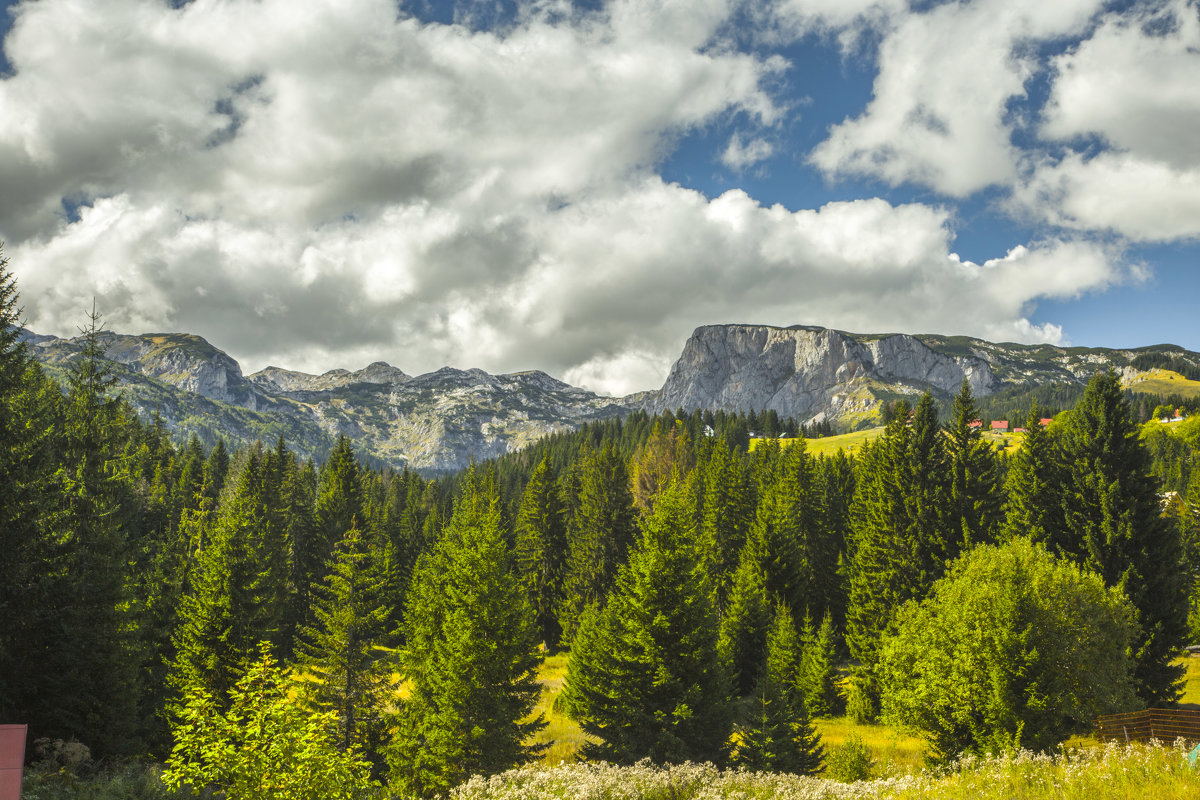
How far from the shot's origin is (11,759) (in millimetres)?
9930

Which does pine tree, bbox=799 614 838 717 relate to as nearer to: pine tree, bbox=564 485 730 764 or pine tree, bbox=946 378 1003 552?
pine tree, bbox=946 378 1003 552

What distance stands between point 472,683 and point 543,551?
145 ft

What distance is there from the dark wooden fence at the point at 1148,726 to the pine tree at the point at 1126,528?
9976 mm

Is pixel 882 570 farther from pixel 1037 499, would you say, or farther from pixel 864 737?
pixel 864 737

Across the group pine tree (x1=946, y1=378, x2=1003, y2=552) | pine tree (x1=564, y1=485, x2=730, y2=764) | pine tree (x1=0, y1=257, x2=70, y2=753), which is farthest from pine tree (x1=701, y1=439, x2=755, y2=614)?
pine tree (x1=0, y1=257, x2=70, y2=753)

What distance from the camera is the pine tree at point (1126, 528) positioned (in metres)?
31.1

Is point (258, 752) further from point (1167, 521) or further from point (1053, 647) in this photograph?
point (1167, 521)

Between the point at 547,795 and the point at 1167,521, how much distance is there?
35090 millimetres

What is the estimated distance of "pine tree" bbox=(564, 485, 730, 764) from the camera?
1016 inches

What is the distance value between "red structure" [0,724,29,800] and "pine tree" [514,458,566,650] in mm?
56066

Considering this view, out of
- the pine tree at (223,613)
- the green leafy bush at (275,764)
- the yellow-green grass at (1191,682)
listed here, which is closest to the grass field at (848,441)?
the yellow-green grass at (1191,682)

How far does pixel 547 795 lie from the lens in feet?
45.8

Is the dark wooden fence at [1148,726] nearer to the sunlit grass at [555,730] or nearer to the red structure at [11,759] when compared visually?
the sunlit grass at [555,730]

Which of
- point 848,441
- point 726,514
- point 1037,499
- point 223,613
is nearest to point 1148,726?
point 1037,499
